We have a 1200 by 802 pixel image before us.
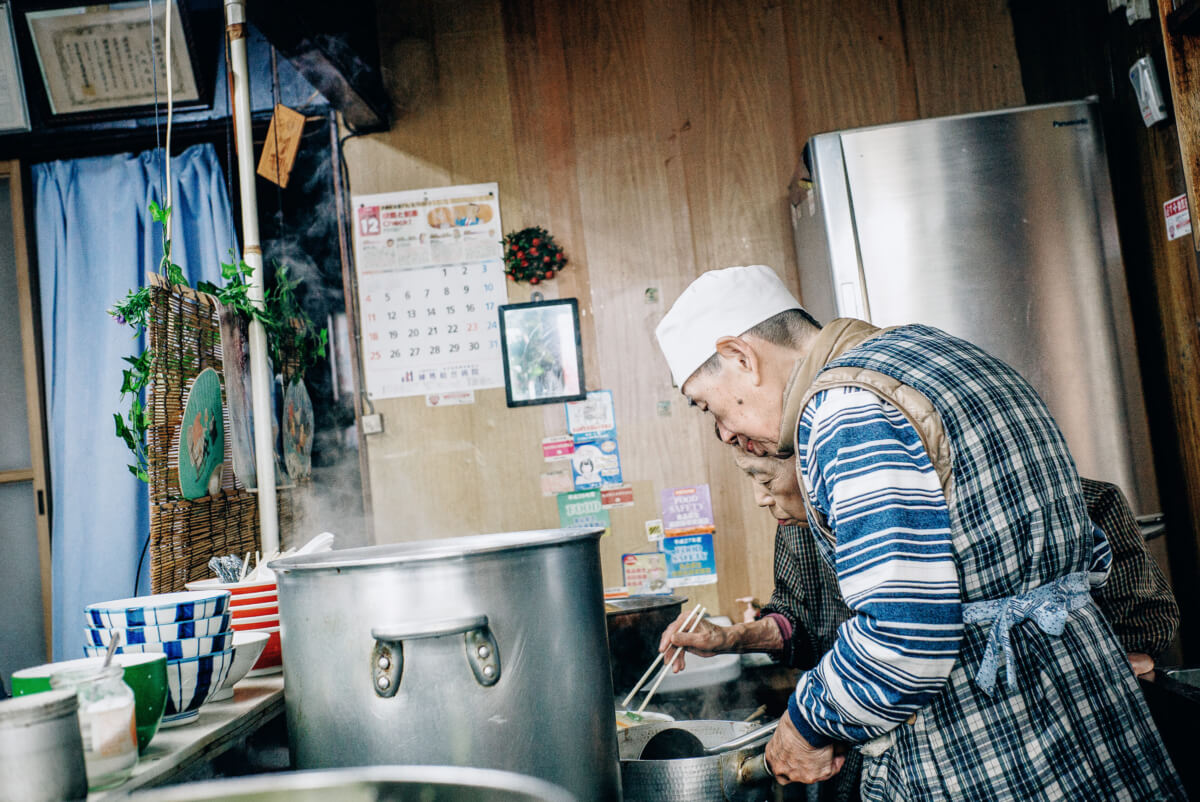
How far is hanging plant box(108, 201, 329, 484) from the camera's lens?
211 centimetres

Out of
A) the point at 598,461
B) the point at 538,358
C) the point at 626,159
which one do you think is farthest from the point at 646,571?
the point at 626,159

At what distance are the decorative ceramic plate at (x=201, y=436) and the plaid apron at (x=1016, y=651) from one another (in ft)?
5.33

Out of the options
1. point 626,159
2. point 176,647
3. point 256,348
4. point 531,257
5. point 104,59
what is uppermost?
point 104,59

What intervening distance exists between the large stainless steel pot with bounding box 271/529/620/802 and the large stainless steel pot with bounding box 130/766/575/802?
42cm

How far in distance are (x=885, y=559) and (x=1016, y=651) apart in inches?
11.9

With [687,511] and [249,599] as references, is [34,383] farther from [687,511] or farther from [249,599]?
[687,511]

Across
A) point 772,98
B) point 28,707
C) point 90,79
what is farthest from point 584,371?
point 28,707

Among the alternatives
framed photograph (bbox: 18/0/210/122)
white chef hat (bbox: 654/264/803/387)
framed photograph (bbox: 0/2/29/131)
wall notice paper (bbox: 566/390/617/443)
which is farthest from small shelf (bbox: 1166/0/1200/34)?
framed photograph (bbox: 0/2/29/131)

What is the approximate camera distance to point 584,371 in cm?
352

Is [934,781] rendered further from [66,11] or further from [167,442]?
[66,11]

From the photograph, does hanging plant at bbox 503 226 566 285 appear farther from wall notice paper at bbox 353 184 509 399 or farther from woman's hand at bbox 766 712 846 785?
woman's hand at bbox 766 712 846 785

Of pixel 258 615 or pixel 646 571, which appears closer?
pixel 258 615

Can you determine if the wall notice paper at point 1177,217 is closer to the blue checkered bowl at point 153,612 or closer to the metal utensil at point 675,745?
the metal utensil at point 675,745

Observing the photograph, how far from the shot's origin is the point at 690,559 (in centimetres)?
349
